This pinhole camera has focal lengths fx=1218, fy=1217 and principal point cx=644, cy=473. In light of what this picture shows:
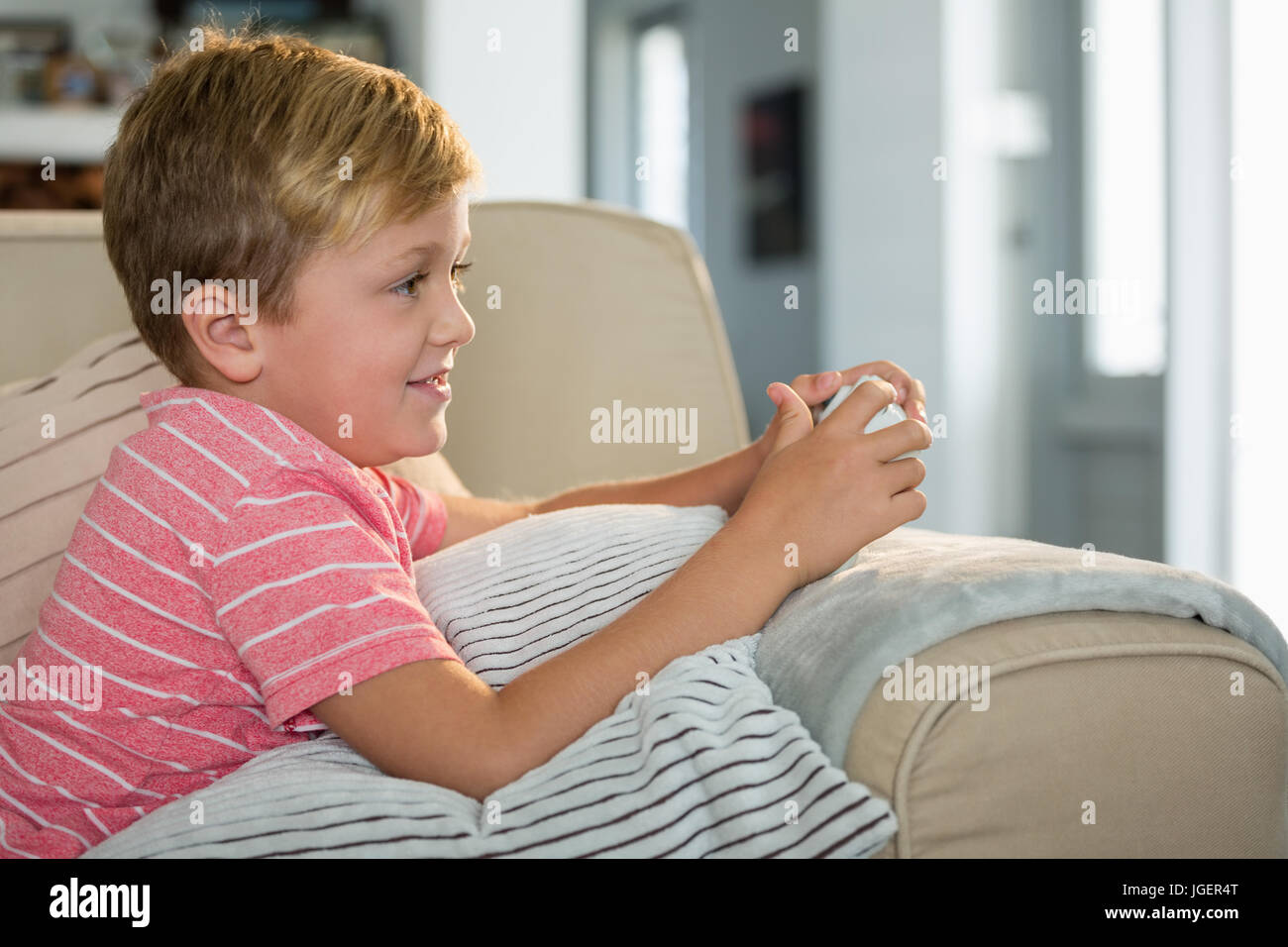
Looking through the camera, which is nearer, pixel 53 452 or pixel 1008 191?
pixel 53 452

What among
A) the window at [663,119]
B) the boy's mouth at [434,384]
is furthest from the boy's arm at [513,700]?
the window at [663,119]

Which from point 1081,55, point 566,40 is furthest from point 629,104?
point 566,40

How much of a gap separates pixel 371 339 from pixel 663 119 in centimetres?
556

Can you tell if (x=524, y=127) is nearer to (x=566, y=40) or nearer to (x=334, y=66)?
(x=566, y=40)

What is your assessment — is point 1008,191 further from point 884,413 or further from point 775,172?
point 884,413

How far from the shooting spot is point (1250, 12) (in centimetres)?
288

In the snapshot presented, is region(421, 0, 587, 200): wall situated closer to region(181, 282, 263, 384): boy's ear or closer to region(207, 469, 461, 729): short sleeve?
region(181, 282, 263, 384): boy's ear

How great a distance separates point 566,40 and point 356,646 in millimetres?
2227

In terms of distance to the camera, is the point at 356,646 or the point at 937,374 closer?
the point at 356,646

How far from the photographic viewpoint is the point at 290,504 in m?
0.72

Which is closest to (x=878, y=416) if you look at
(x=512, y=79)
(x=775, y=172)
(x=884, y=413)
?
(x=884, y=413)

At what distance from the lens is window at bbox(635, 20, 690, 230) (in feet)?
19.4

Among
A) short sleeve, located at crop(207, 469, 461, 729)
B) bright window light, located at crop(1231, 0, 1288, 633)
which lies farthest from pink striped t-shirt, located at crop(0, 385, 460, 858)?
bright window light, located at crop(1231, 0, 1288, 633)

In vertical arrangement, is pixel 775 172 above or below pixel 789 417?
above
